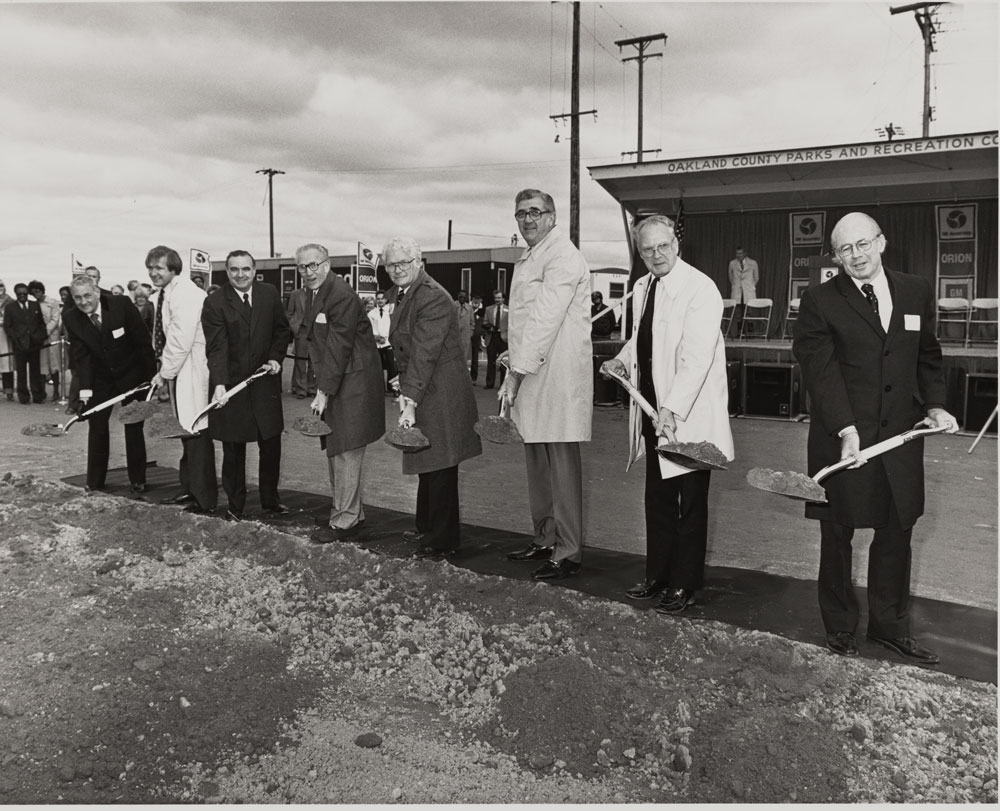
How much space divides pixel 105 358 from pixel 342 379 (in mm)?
2194

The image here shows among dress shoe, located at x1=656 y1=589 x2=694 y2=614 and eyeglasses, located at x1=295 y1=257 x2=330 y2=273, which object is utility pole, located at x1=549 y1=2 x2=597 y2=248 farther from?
dress shoe, located at x1=656 y1=589 x2=694 y2=614

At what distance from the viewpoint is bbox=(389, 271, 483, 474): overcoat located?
15.6 ft

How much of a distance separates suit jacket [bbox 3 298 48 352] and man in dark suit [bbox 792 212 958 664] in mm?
12429

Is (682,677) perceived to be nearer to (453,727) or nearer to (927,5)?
(453,727)

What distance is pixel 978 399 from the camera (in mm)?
10633

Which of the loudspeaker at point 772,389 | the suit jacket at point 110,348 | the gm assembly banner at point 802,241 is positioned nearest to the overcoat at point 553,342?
the suit jacket at point 110,348

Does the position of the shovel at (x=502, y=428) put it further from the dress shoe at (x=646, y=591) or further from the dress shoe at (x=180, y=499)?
the dress shoe at (x=180, y=499)

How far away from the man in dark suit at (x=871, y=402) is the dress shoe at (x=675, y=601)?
660 mm

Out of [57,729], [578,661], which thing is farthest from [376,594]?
[57,729]

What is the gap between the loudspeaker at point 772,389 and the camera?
11.6 m

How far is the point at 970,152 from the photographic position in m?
12.0

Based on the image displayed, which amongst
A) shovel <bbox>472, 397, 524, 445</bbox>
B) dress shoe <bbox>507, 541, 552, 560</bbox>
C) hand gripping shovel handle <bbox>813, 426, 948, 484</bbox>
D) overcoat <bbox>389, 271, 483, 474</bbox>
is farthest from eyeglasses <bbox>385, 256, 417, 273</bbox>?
hand gripping shovel handle <bbox>813, 426, 948, 484</bbox>

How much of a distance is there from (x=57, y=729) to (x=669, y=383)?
2699 mm

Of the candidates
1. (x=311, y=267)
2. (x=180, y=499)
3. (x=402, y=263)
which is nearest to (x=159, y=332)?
(x=180, y=499)
